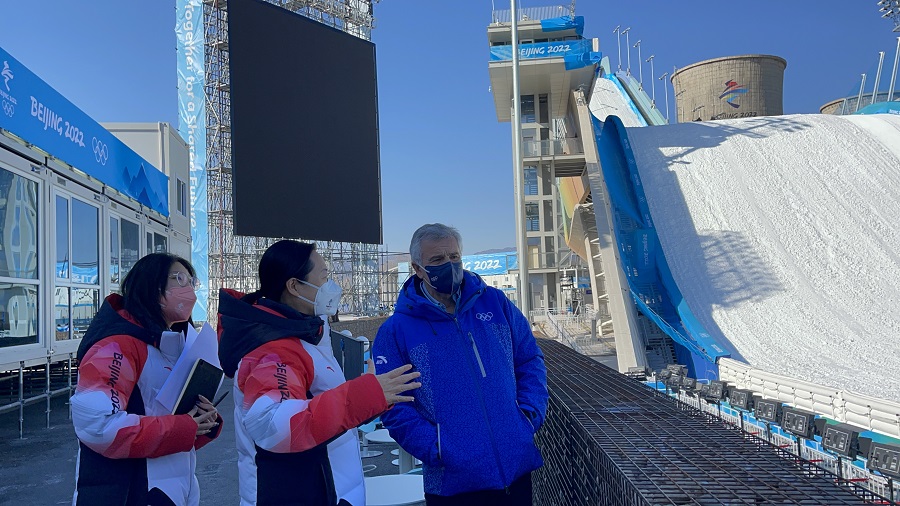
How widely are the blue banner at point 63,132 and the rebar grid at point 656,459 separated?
19.7 ft

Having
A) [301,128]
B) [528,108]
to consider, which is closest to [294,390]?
[301,128]

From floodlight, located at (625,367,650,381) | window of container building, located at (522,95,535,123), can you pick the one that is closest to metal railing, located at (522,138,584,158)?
window of container building, located at (522,95,535,123)

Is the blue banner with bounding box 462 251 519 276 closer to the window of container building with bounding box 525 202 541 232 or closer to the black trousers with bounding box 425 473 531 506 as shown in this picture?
the window of container building with bounding box 525 202 541 232

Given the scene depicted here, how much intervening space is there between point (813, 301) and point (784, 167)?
8040 millimetres

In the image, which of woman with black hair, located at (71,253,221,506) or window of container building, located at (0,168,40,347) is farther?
window of container building, located at (0,168,40,347)

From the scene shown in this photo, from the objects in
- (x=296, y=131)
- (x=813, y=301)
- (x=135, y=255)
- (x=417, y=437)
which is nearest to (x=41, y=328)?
(x=135, y=255)

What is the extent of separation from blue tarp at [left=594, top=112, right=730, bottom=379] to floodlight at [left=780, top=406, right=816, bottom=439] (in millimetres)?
9832

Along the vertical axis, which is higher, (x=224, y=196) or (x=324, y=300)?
(x=224, y=196)

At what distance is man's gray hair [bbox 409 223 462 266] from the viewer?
2.60 metres

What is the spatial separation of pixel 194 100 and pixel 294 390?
94.9 feet

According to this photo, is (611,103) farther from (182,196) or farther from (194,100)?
(182,196)

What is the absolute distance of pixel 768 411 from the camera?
5.61 meters

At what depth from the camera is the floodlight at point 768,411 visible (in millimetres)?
5553

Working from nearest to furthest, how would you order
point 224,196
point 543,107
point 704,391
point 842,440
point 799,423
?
point 842,440, point 799,423, point 704,391, point 224,196, point 543,107
